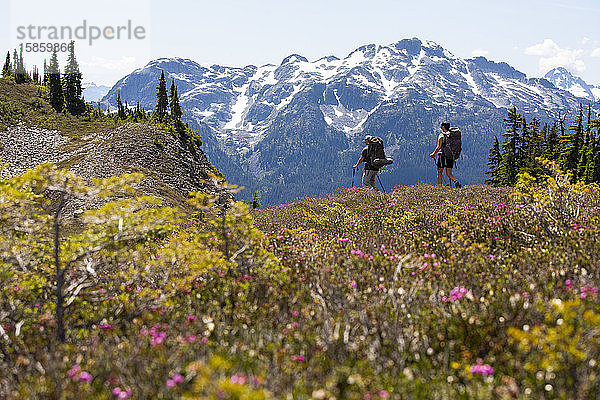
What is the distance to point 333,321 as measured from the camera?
4.02 meters

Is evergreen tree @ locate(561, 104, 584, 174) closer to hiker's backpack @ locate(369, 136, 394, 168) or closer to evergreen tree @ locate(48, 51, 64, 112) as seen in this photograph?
hiker's backpack @ locate(369, 136, 394, 168)

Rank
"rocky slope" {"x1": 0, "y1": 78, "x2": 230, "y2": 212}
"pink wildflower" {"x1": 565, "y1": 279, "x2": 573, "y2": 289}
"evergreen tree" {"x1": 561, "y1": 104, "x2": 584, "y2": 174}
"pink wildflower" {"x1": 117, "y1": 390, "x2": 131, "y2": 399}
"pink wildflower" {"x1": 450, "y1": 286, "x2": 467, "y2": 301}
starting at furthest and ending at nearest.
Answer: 1. "evergreen tree" {"x1": 561, "y1": 104, "x2": 584, "y2": 174}
2. "rocky slope" {"x1": 0, "y1": 78, "x2": 230, "y2": 212}
3. "pink wildflower" {"x1": 450, "y1": 286, "x2": 467, "y2": 301}
4. "pink wildflower" {"x1": 565, "y1": 279, "x2": 573, "y2": 289}
5. "pink wildflower" {"x1": 117, "y1": 390, "x2": 131, "y2": 399}

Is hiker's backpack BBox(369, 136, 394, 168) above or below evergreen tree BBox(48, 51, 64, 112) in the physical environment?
below

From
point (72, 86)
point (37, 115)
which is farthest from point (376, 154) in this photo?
point (72, 86)

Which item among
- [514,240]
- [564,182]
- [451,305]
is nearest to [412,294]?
[451,305]

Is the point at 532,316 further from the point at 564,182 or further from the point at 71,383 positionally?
the point at 564,182

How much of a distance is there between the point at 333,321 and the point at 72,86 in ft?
246

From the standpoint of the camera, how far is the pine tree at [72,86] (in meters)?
64.6

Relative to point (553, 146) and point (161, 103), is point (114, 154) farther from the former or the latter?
point (553, 146)

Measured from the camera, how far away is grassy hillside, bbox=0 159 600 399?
3.07 meters

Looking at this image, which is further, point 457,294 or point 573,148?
point 573,148

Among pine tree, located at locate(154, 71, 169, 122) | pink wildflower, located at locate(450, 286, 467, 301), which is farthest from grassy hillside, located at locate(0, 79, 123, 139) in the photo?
pink wildflower, located at locate(450, 286, 467, 301)

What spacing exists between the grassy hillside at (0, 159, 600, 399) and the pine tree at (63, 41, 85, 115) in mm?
69437

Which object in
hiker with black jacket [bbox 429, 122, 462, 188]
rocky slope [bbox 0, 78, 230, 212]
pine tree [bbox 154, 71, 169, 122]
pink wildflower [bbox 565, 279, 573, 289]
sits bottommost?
rocky slope [bbox 0, 78, 230, 212]
